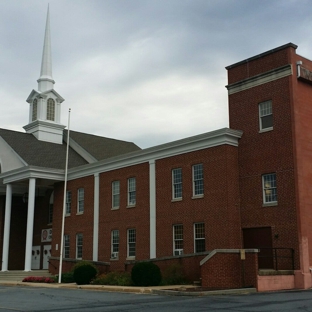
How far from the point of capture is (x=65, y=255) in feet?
129

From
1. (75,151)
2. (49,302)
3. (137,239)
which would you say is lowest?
(49,302)

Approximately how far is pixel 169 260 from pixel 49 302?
39.0 ft

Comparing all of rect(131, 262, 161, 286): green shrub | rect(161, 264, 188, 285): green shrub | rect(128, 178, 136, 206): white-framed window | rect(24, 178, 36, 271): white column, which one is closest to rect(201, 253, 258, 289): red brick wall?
rect(131, 262, 161, 286): green shrub

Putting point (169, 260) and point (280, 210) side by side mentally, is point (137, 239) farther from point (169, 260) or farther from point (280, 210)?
point (280, 210)

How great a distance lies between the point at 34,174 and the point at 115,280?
14264 mm

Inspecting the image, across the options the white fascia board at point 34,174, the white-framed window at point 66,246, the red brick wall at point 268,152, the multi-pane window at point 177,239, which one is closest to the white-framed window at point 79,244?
the white-framed window at point 66,246

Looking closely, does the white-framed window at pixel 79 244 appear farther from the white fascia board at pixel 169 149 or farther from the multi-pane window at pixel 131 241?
the multi-pane window at pixel 131 241

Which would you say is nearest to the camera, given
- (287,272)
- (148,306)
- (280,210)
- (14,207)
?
(148,306)

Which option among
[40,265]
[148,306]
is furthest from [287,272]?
[40,265]

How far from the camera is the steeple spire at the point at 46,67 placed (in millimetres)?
50125

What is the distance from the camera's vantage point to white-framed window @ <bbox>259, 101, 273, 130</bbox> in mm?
28266

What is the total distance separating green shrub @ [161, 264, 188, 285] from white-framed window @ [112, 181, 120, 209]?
9.05 meters

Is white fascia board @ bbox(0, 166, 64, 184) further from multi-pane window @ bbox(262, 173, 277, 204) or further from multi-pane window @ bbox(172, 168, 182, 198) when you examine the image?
multi-pane window @ bbox(262, 173, 277, 204)

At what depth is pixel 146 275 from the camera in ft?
82.1
